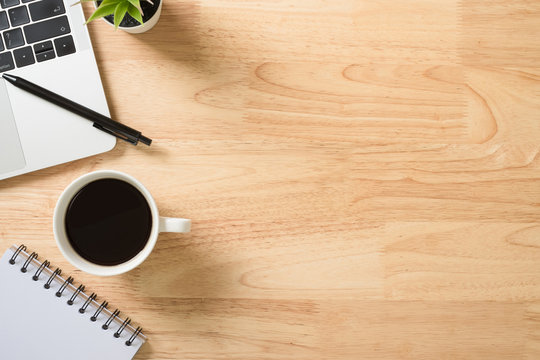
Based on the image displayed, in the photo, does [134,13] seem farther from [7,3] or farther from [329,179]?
[329,179]

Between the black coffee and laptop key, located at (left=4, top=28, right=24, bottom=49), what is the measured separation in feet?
0.71

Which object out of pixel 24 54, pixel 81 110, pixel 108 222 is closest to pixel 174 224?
pixel 108 222

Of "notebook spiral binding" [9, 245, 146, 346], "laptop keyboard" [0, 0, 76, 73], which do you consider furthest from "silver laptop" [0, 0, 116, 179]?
"notebook spiral binding" [9, 245, 146, 346]

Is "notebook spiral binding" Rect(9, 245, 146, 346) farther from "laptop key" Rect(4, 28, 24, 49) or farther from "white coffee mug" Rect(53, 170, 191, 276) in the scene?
"laptop key" Rect(4, 28, 24, 49)

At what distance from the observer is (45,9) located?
2.16ft

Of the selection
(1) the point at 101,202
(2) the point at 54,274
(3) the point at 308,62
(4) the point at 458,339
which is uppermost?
(3) the point at 308,62

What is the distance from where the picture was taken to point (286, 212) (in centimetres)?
70

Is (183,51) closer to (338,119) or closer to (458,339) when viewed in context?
(338,119)

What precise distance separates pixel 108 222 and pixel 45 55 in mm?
241

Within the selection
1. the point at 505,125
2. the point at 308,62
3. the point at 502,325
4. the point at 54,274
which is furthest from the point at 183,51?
the point at 502,325

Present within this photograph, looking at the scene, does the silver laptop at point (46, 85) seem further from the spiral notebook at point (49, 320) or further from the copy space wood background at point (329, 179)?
the spiral notebook at point (49, 320)

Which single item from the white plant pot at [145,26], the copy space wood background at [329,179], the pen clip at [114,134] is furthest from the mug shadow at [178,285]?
the white plant pot at [145,26]

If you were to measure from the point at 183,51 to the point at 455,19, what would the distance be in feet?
1.28

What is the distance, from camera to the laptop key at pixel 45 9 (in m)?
0.66
